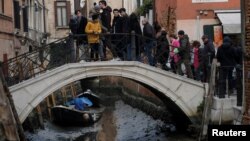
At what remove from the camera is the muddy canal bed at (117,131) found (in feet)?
53.9

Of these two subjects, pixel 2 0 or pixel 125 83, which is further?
pixel 125 83

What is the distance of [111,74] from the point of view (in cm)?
1433

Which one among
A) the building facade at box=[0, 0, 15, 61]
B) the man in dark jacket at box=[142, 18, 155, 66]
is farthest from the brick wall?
the building facade at box=[0, 0, 15, 61]

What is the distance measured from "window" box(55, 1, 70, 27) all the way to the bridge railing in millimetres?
22428

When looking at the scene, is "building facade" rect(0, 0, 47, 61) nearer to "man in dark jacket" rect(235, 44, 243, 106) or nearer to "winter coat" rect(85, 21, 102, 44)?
"winter coat" rect(85, 21, 102, 44)

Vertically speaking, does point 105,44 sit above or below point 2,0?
below

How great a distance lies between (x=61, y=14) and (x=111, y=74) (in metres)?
23.0

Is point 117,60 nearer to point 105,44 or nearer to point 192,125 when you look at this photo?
point 105,44

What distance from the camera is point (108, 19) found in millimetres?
14539

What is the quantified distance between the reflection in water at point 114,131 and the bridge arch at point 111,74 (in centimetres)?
165

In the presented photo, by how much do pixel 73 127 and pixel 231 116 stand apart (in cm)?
723

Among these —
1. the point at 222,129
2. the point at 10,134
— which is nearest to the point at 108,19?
the point at 10,134

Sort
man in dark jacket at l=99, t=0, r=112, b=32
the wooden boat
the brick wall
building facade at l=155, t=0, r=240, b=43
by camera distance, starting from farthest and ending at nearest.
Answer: the wooden boat, building facade at l=155, t=0, r=240, b=43, man in dark jacket at l=99, t=0, r=112, b=32, the brick wall

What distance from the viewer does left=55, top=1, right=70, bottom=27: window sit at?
120 feet
